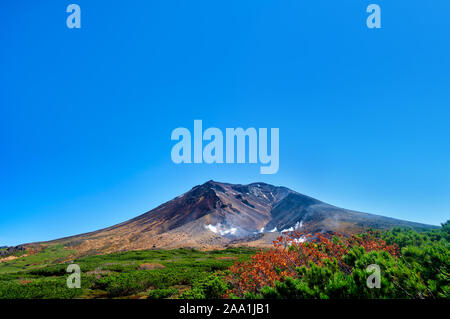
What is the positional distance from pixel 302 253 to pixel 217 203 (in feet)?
362

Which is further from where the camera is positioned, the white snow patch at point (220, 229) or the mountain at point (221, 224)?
the white snow patch at point (220, 229)

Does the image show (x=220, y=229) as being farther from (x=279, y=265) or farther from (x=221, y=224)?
(x=279, y=265)

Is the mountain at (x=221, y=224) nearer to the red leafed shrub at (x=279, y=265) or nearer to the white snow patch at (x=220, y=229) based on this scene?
the white snow patch at (x=220, y=229)

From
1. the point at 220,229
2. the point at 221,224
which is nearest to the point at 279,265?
the point at 220,229

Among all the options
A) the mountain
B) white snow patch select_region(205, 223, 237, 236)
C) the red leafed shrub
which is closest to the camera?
the red leafed shrub

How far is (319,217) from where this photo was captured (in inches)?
3533

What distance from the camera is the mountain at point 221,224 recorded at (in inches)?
2876

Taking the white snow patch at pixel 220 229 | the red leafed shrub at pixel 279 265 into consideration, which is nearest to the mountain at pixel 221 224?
the white snow patch at pixel 220 229

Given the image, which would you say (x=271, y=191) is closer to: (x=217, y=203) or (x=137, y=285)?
(x=217, y=203)

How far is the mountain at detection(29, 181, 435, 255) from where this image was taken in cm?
7306

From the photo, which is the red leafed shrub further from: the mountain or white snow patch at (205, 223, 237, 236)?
white snow patch at (205, 223, 237, 236)

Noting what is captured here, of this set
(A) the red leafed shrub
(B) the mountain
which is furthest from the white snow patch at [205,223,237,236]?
(A) the red leafed shrub

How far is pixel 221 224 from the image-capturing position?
98938 millimetres
